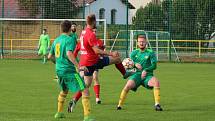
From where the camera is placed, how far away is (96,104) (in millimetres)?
14000

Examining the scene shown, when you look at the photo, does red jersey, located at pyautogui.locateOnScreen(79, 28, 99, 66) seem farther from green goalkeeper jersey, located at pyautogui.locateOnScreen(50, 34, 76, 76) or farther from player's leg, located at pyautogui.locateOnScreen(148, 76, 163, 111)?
player's leg, located at pyautogui.locateOnScreen(148, 76, 163, 111)

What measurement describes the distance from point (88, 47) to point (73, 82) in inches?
55.6

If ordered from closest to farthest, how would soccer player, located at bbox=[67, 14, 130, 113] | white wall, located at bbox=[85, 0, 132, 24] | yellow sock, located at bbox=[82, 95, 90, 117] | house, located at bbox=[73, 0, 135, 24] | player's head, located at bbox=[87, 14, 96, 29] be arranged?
yellow sock, located at bbox=[82, 95, 90, 117] < player's head, located at bbox=[87, 14, 96, 29] < soccer player, located at bbox=[67, 14, 130, 113] < house, located at bbox=[73, 0, 135, 24] < white wall, located at bbox=[85, 0, 132, 24]

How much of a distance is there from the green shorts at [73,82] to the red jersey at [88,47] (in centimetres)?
103

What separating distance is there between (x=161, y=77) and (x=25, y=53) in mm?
19966

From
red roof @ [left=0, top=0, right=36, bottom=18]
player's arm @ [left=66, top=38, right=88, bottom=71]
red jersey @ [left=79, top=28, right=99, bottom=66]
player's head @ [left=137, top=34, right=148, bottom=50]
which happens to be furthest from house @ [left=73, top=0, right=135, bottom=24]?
player's arm @ [left=66, top=38, right=88, bottom=71]

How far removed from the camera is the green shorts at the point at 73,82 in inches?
440

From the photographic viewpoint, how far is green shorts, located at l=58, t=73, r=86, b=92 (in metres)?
Result: 11.2

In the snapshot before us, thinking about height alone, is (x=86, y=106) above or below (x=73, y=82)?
below

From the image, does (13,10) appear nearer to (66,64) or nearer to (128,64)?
(128,64)

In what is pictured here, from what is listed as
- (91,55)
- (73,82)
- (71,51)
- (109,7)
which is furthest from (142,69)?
(109,7)

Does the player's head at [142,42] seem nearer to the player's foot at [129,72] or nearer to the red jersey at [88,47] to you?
the player's foot at [129,72]

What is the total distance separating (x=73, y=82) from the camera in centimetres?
1133

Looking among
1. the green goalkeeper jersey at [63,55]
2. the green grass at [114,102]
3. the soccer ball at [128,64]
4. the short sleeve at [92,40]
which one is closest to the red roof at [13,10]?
the green grass at [114,102]
